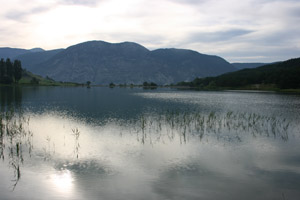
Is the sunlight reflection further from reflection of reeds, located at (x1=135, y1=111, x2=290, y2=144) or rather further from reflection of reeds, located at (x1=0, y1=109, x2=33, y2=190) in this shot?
reflection of reeds, located at (x1=135, y1=111, x2=290, y2=144)

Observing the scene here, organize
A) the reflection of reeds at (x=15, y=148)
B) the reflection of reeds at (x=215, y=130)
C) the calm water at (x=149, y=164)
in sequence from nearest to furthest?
the calm water at (x=149, y=164) < the reflection of reeds at (x=15, y=148) < the reflection of reeds at (x=215, y=130)

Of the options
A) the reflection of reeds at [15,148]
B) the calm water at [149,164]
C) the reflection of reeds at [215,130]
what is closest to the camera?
the calm water at [149,164]

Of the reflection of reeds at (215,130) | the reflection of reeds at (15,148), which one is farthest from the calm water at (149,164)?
the reflection of reeds at (215,130)

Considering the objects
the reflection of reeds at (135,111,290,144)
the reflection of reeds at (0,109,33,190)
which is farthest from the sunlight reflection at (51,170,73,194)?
the reflection of reeds at (135,111,290,144)

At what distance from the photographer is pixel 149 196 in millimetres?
16219

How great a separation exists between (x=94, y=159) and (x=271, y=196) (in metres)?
15.7

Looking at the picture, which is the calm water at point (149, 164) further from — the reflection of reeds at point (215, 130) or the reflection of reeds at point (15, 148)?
the reflection of reeds at point (215, 130)

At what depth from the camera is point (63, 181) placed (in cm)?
1839

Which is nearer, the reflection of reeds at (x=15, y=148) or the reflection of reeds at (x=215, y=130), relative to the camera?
the reflection of reeds at (x=15, y=148)

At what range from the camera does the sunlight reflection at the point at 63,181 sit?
17.1 metres

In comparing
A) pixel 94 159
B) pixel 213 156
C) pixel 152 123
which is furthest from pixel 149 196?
pixel 152 123

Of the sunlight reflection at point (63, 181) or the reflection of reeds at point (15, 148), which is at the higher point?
the reflection of reeds at point (15, 148)

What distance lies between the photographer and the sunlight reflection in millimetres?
17078

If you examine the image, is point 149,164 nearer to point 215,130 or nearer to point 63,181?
point 63,181
